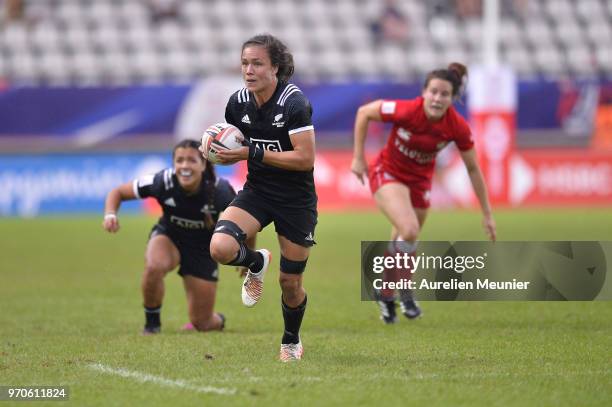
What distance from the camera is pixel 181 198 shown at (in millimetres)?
8883

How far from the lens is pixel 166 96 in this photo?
75.1 feet

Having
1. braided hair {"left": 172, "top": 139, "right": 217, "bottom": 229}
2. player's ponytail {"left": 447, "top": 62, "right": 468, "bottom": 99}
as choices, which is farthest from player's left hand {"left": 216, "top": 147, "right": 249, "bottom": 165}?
player's ponytail {"left": 447, "top": 62, "right": 468, "bottom": 99}

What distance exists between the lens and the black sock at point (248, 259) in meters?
7.09

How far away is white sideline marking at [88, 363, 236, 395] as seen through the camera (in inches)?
244

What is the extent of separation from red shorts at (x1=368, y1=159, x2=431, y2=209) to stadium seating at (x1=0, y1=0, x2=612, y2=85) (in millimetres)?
14913

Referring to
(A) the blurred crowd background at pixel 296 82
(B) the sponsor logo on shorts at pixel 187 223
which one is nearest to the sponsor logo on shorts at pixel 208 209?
(B) the sponsor logo on shorts at pixel 187 223

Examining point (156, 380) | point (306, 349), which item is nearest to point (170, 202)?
point (306, 349)

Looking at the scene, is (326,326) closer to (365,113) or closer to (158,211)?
(365,113)

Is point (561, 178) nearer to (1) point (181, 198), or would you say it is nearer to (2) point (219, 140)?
(1) point (181, 198)

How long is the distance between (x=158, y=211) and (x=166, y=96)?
8.31 feet

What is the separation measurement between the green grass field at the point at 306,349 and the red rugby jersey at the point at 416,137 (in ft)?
4.59

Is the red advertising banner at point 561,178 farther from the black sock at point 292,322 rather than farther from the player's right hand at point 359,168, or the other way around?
the black sock at point 292,322

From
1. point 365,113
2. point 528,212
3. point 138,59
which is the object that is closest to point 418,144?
point 365,113

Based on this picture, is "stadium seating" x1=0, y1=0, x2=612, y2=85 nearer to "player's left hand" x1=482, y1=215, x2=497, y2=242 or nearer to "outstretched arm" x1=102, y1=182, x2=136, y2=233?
"outstretched arm" x1=102, y1=182, x2=136, y2=233
